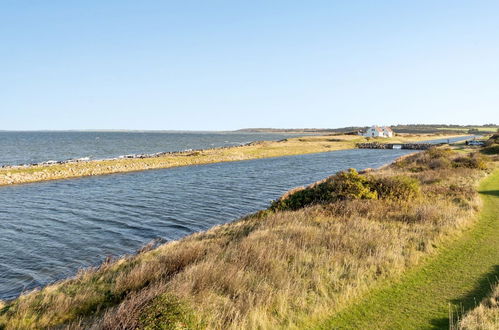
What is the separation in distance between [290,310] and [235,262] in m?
2.40

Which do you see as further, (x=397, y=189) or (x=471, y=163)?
(x=471, y=163)

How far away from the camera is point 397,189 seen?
19.0 meters

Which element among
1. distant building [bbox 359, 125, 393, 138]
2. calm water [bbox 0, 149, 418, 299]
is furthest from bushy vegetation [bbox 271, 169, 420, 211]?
distant building [bbox 359, 125, 393, 138]

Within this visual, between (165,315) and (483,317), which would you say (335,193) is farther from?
(165,315)

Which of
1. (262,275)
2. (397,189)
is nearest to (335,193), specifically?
(397,189)

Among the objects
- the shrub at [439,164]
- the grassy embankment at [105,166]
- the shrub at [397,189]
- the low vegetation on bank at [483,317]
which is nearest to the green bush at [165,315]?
the low vegetation on bank at [483,317]

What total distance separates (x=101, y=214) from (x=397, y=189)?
769 inches

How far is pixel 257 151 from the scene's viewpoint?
8194 centimetres

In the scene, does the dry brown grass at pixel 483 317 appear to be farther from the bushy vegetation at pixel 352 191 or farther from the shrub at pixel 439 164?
the shrub at pixel 439 164

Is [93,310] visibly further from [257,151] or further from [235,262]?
[257,151]

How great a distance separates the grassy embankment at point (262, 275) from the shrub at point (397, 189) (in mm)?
2095

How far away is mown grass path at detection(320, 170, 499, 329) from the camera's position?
778 cm

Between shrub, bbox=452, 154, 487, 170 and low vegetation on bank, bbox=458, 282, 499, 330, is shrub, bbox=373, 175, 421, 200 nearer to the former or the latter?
low vegetation on bank, bbox=458, 282, 499, 330

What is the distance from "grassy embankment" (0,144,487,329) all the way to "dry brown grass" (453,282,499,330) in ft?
8.01
